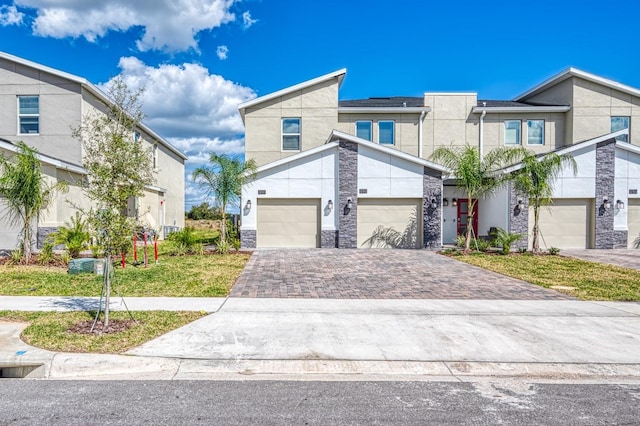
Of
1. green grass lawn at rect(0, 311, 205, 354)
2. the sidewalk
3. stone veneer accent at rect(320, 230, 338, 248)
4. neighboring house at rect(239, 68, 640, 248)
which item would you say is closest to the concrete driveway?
neighboring house at rect(239, 68, 640, 248)

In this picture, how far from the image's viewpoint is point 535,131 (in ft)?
75.3

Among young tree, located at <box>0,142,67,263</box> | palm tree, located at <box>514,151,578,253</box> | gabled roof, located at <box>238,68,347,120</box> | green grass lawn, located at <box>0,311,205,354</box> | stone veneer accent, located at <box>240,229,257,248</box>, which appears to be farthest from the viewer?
gabled roof, located at <box>238,68,347,120</box>

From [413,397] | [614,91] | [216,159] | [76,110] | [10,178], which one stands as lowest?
[413,397]

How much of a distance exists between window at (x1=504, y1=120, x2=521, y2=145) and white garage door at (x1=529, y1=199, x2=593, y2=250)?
5.54 metres

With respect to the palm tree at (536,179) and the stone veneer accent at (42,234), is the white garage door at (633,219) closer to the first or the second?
the palm tree at (536,179)

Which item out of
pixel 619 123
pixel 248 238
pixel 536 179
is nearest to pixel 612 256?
pixel 536 179

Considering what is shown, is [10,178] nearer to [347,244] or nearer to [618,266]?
[347,244]

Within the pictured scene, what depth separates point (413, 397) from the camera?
435 centimetres

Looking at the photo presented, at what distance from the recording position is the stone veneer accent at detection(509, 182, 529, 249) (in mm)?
18125

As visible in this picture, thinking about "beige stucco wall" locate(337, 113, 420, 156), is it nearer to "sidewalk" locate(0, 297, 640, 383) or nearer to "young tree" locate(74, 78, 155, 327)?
"sidewalk" locate(0, 297, 640, 383)

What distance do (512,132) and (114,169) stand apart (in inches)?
873

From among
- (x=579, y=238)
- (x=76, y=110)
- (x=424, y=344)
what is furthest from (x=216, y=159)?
(x=579, y=238)

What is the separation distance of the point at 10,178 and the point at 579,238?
22.7m

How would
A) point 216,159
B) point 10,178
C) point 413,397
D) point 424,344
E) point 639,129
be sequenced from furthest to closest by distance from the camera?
point 639,129 → point 216,159 → point 10,178 → point 424,344 → point 413,397
